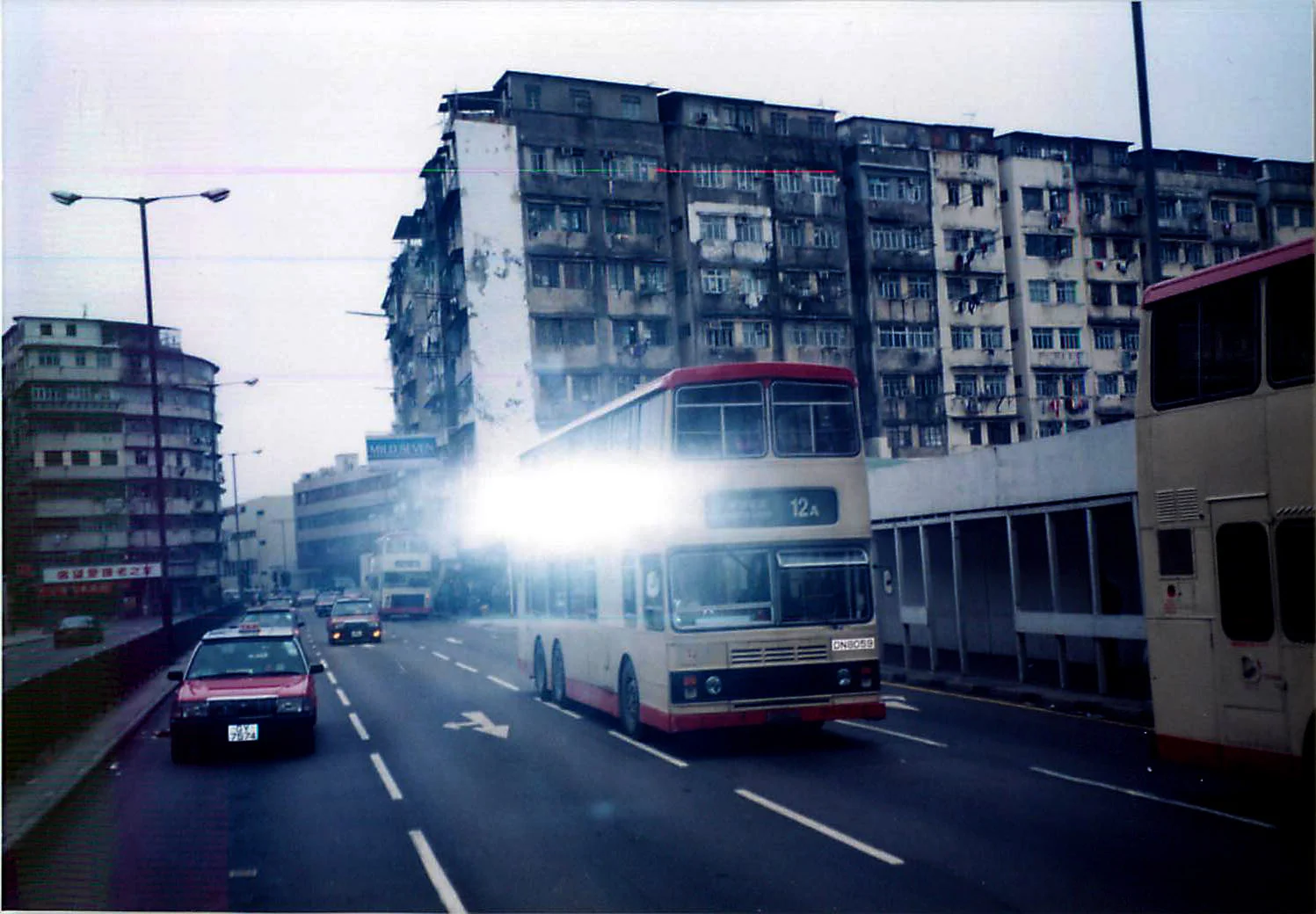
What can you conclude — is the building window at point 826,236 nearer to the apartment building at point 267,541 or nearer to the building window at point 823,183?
the building window at point 823,183

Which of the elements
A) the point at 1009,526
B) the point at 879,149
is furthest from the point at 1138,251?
the point at 1009,526

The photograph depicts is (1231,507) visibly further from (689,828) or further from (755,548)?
(755,548)

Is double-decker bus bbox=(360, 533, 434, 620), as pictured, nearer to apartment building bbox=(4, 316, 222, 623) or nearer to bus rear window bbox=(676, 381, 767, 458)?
apartment building bbox=(4, 316, 222, 623)

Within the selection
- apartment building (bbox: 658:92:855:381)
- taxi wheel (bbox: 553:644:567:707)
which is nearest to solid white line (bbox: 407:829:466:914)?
taxi wheel (bbox: 553:644:567:707)

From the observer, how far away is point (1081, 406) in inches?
2625

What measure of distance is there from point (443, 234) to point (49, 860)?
5847cm

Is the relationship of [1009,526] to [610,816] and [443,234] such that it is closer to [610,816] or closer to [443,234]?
[610,816]

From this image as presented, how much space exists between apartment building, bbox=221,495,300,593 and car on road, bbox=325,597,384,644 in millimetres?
90255

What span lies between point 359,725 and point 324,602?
69.8m

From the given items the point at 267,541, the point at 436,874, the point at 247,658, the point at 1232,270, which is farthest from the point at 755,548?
the point at 267,541

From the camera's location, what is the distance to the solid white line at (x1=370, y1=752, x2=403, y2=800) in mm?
13152

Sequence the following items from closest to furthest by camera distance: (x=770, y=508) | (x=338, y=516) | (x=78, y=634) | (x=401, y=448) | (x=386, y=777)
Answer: (x=386, y=777) < (x=770, y=508) < (x=78, y=634) < (x=401, y=448) < (x=338, y=516)

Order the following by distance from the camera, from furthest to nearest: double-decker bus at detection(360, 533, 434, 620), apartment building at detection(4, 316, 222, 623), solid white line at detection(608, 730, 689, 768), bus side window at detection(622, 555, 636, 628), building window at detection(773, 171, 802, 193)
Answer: double-decker bus at detection(360, 533, 434, 620)
building window at detection(773, 171, 802, 193)
apartment building at detection(4, 316, 222, 623)
bus side window at detection(622, 555, 636, 628)
solid white line at detection(608, 730, 689, 768)

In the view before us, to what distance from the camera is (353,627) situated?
151 ft
